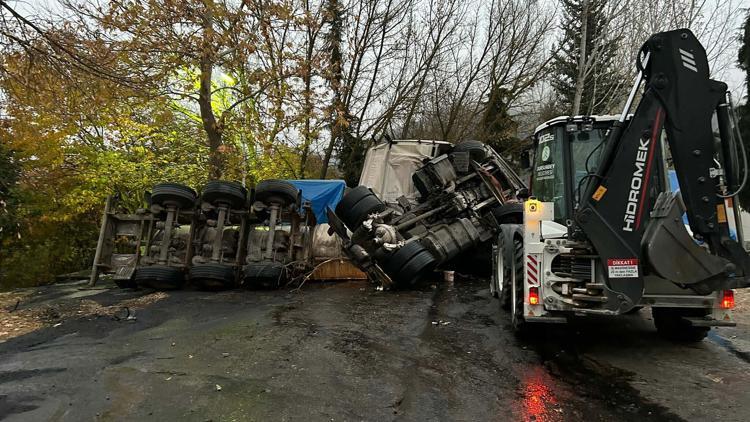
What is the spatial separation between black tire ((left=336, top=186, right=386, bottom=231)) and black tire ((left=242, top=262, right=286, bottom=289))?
5.00 feet

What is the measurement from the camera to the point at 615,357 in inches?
202

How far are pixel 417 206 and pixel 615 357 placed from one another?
5231 mm

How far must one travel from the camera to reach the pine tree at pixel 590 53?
19.4 meters

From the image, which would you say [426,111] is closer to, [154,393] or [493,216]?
[493,216]

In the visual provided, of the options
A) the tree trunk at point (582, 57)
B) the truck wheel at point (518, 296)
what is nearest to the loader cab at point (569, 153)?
the truck wheel at point (518, 296)

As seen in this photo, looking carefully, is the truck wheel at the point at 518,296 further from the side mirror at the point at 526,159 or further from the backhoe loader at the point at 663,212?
the side mirror at the point at 526,159

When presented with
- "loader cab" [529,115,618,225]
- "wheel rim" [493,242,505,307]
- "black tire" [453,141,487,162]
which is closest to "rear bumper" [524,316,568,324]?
"loader cab" [529,115,618,225]

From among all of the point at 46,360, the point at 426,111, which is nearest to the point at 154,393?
the point at 46,360

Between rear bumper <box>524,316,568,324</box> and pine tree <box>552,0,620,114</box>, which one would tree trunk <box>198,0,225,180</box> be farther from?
pine tree <box>552,0,620,114</box>

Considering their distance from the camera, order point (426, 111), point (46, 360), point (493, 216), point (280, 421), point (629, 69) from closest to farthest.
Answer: point (280, 421) → point (46, 360) → point (493, 216) → point (629, 69) → point (426, 111)

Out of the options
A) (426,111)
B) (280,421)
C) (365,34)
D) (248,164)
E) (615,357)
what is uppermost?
(365,34)

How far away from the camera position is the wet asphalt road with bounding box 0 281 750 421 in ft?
12.2

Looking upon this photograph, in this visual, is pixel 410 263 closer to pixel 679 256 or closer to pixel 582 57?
pixel 679 256

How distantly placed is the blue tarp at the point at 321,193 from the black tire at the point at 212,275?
4.85 m
